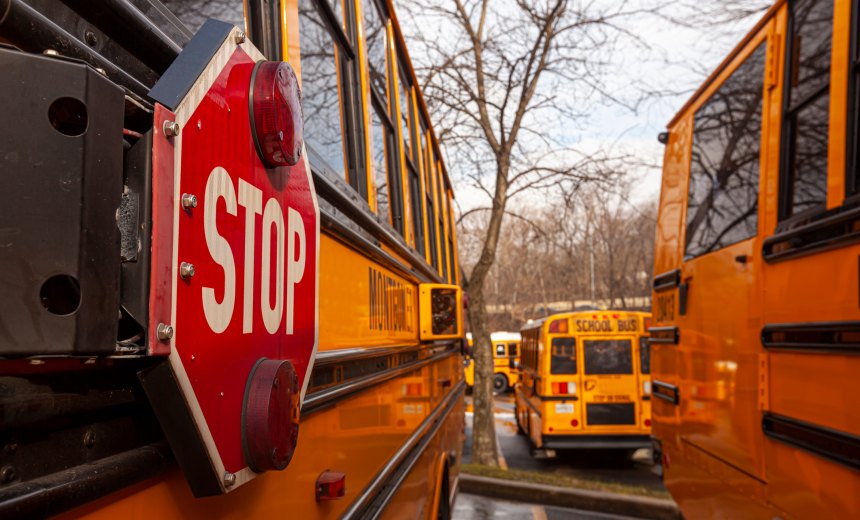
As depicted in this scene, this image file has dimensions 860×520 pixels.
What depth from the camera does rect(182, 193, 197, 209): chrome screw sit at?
87 cm

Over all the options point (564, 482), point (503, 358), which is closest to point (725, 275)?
point (564, 482)

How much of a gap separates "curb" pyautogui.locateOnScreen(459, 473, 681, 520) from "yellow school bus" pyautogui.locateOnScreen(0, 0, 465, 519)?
5.44 metres

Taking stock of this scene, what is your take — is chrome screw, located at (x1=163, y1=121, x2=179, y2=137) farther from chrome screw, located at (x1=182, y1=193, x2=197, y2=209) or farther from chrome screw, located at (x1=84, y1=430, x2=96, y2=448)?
chrome screw, located at (x1=84, y1=430, x2=96, y2=448)

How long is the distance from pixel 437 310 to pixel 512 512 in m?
3.79

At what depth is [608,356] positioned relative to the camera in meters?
11.0

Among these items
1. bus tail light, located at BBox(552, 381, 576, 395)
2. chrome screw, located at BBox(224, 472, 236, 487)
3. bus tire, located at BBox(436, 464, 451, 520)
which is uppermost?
chrome screw, located at BBox(224, 472, 236, 487)

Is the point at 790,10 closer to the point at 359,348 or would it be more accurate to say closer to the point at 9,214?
the point at 359,348

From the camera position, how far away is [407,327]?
3.18 m

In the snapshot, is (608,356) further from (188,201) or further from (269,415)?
(188,201)

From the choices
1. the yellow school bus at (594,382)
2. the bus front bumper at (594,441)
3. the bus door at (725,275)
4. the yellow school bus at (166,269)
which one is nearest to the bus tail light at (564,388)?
the yellow school bus at (594,382)

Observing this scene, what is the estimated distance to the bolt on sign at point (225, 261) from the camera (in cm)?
85

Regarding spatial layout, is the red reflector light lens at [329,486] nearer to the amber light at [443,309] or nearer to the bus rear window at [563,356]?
the amber light at [443,309]

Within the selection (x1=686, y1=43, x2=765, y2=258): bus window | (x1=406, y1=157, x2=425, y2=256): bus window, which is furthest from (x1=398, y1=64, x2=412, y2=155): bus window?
(x1=686, y1=43, x2=765, y2=258): bus window

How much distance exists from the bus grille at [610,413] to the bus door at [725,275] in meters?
7.12
